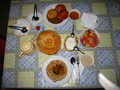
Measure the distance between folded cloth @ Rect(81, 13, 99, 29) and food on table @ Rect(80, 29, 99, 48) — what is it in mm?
Answer: 94

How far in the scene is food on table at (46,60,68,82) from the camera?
4.38ft

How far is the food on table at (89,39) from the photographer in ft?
4.62

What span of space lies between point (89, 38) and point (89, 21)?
0.29m

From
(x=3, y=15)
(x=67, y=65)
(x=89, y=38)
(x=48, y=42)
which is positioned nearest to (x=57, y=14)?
(x=48, y=42)

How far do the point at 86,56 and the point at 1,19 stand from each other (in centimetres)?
210

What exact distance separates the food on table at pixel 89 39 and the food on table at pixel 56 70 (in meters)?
0.47

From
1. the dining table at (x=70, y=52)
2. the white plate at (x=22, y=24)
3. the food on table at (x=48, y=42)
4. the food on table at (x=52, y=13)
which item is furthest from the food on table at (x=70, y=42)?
the white plate at (x=22, y=24)

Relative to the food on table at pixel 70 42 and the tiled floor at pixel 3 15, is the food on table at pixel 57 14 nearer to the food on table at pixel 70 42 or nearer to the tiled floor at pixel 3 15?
the food on table at pixel 70 42

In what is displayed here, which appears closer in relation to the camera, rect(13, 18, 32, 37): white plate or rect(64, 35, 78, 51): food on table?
rect(64, 35, 78, 51): food on table

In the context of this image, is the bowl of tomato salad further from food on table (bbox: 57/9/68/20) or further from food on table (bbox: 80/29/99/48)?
food on table (bbox: 57/9/68/20)

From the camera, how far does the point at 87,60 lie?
4.52 feet

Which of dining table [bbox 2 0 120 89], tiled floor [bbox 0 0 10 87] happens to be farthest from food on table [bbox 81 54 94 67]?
tiled floor [bbox 0 0 10 87]

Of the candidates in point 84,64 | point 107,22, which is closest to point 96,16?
point 107,22

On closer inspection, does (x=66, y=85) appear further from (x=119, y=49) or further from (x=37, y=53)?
(x=119, y=49)
